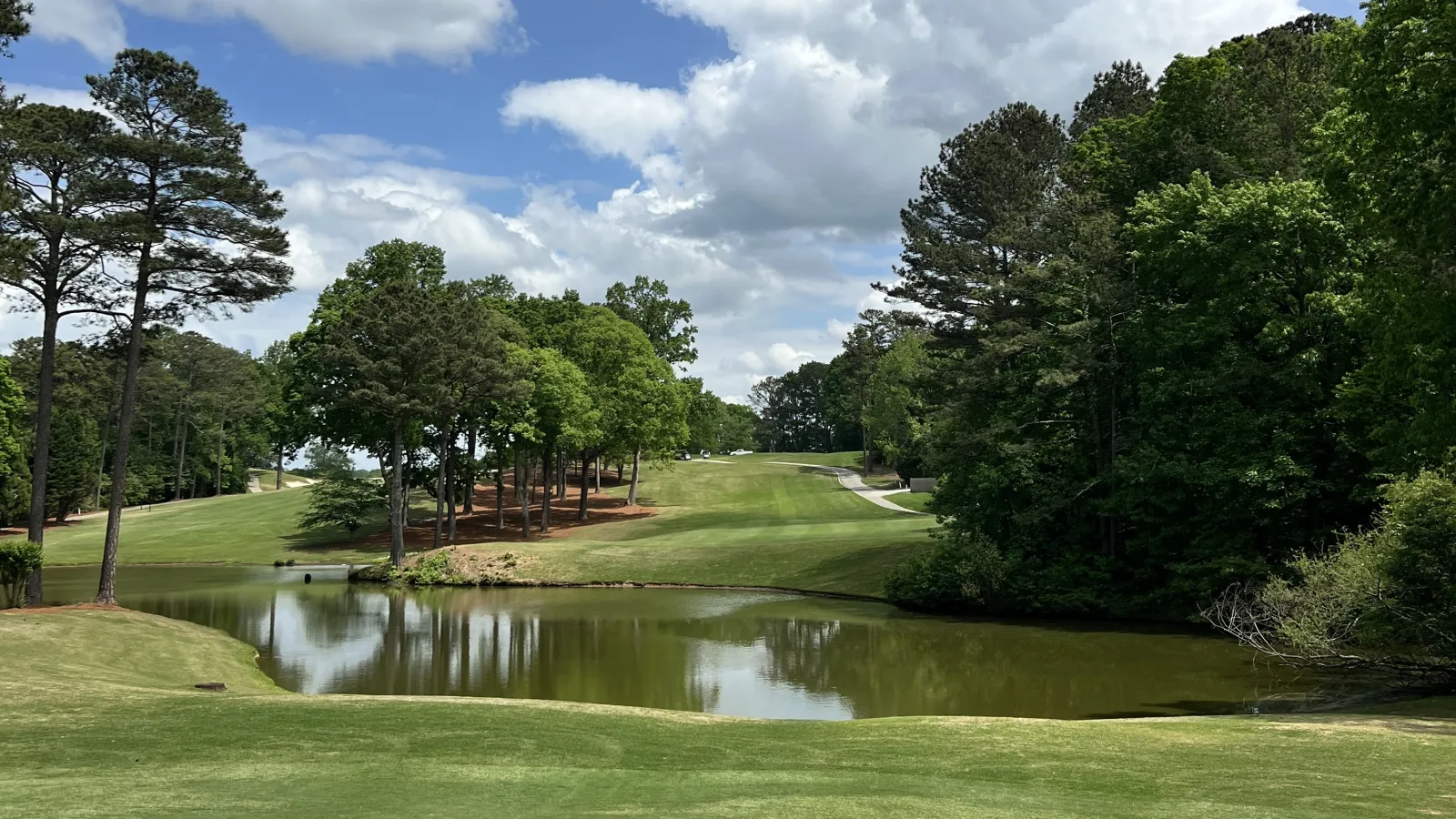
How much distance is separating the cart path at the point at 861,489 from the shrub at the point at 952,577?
64.9 ft

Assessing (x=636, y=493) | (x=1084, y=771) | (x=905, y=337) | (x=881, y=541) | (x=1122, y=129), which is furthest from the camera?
(x=905, y=337)

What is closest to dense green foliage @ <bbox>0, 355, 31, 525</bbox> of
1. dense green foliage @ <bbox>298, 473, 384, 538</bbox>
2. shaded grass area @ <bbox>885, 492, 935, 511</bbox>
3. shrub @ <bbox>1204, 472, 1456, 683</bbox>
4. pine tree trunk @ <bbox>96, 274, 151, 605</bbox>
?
dense green foliage @ <bbox>298, 473, 384, 538</bbox>

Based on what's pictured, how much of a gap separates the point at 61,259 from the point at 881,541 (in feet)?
102

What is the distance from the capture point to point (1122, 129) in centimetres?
3512

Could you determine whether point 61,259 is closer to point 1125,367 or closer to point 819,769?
point 819,769

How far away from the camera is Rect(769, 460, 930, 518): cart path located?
6160cm

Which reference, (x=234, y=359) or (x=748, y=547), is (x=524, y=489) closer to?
(x=748, y=547)

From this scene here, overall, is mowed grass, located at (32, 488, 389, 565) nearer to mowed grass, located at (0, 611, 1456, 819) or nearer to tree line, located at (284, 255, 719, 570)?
tree line, located at (284, 255, 719, 570)

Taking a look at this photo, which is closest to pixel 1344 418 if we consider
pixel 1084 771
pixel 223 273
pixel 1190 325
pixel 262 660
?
pixel 1190 325

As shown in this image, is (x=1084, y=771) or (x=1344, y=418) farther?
(x=1344, y=418)

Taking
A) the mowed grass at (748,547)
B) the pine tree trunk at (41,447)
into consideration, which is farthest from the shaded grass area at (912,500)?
the pine tree trunk at (41,447)

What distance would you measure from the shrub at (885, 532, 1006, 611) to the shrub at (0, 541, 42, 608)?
25625mm

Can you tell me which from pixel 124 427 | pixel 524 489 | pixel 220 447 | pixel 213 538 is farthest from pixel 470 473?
pixel 220 447

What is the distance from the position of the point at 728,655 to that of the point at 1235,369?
15883mm
